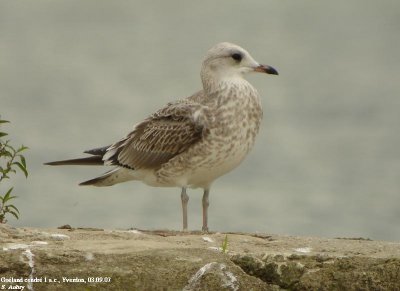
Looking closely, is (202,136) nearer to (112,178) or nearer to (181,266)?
(112,178)

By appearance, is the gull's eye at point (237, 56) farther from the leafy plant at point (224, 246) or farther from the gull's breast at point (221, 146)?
the leafy plant at point (224, 246)

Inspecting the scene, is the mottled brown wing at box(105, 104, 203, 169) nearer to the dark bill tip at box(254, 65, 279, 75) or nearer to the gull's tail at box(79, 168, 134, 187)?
the gull's tail at box(79, 168, 134, 187)

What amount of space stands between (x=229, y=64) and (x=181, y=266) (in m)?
3.59

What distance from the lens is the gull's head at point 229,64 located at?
9.94 meters

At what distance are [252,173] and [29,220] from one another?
4.53 meters

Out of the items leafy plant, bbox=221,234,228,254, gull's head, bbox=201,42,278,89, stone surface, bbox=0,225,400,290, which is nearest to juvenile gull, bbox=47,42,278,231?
gull's head, bbox=201,42,278,89

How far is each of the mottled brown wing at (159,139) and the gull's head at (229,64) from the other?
39 centimetres

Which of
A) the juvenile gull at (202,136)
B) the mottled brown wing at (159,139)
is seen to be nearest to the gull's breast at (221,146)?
the juvenile gull at (202,136)

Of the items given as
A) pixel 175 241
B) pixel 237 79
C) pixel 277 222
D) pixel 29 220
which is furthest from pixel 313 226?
pixel 175 241

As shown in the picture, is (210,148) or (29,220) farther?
(29,220)

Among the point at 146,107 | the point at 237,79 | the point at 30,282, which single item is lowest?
the point at 30,282

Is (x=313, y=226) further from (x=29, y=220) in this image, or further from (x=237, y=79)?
(x=237, y=79)

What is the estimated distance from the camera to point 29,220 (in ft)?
57.5

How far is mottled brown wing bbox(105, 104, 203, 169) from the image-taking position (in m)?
9.60
